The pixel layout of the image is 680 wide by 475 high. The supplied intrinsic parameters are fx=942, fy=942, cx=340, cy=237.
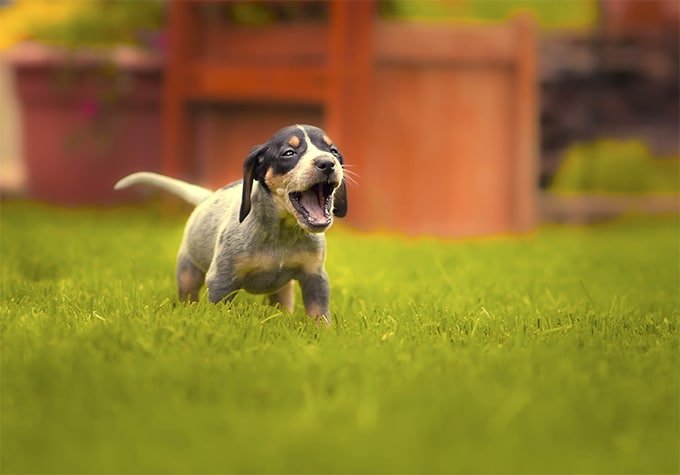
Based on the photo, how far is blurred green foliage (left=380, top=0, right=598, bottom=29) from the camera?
10062 millimetres

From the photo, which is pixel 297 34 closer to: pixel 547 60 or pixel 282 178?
pixel 547 60

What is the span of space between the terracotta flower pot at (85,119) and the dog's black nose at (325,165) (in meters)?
5.21

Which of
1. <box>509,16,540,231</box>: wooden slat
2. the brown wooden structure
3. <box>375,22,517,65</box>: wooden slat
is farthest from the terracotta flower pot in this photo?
<box>509,16,540,231</box>: wooden slat

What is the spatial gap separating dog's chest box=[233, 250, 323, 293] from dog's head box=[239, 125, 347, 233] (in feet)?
0.54

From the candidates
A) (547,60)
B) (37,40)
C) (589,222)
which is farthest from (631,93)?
(37,40)

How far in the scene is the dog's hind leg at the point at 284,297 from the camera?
4.02m

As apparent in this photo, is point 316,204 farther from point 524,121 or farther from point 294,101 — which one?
point 524,121

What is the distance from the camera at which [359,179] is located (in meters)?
7.23

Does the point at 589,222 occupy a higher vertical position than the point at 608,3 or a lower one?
lower

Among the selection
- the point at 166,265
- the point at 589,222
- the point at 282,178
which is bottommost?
the point at 589,222

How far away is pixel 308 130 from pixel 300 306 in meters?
1.04

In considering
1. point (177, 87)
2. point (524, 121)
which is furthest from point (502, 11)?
point (177, 87)

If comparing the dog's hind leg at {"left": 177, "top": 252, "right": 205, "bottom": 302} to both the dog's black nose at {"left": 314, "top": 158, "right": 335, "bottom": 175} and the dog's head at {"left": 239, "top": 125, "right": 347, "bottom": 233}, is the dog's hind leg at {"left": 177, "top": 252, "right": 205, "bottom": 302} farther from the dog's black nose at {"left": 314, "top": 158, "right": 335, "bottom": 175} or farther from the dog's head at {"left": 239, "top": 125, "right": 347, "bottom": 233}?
the dog's black nose at {"left": 314, "top": 158, "right": 335, "bottom": 175}

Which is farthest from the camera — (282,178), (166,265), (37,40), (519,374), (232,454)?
(37,40)
